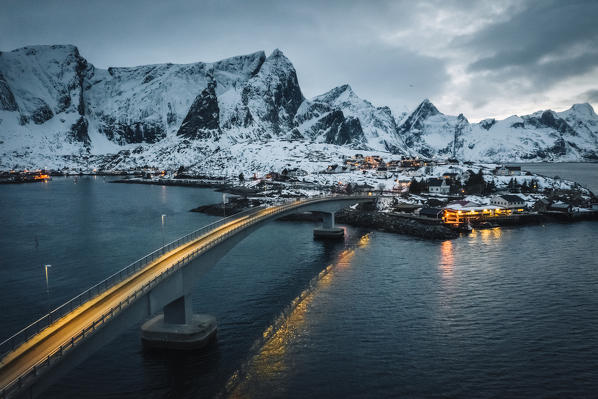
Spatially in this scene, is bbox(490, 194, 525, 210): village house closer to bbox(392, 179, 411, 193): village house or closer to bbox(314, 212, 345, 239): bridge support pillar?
bbox(392, 179, 411, 193): village house

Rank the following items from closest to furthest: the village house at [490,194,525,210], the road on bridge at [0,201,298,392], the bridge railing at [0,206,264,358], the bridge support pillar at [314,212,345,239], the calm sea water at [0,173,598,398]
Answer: the road on bridge at [0,201,298,392] → the bridge railing at [0,206,264,358] → the calm sea water at [0,173,598,398] → the bridge support pillar at [314,212,345,239] → the village house at [490,194,525,210]

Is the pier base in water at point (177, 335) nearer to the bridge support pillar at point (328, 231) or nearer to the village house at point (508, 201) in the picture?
the bridge support pillar at point (328, 231)

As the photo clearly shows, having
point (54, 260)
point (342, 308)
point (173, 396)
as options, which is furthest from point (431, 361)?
point (54, 260)

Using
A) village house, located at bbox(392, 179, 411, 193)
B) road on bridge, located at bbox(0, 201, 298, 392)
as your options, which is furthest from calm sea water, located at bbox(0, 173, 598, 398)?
village house, located at bbox(392, 179, 411, 193)

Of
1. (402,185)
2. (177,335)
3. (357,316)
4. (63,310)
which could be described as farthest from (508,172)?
(63,310)

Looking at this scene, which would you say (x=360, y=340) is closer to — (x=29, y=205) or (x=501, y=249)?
(x=501, y=249)
